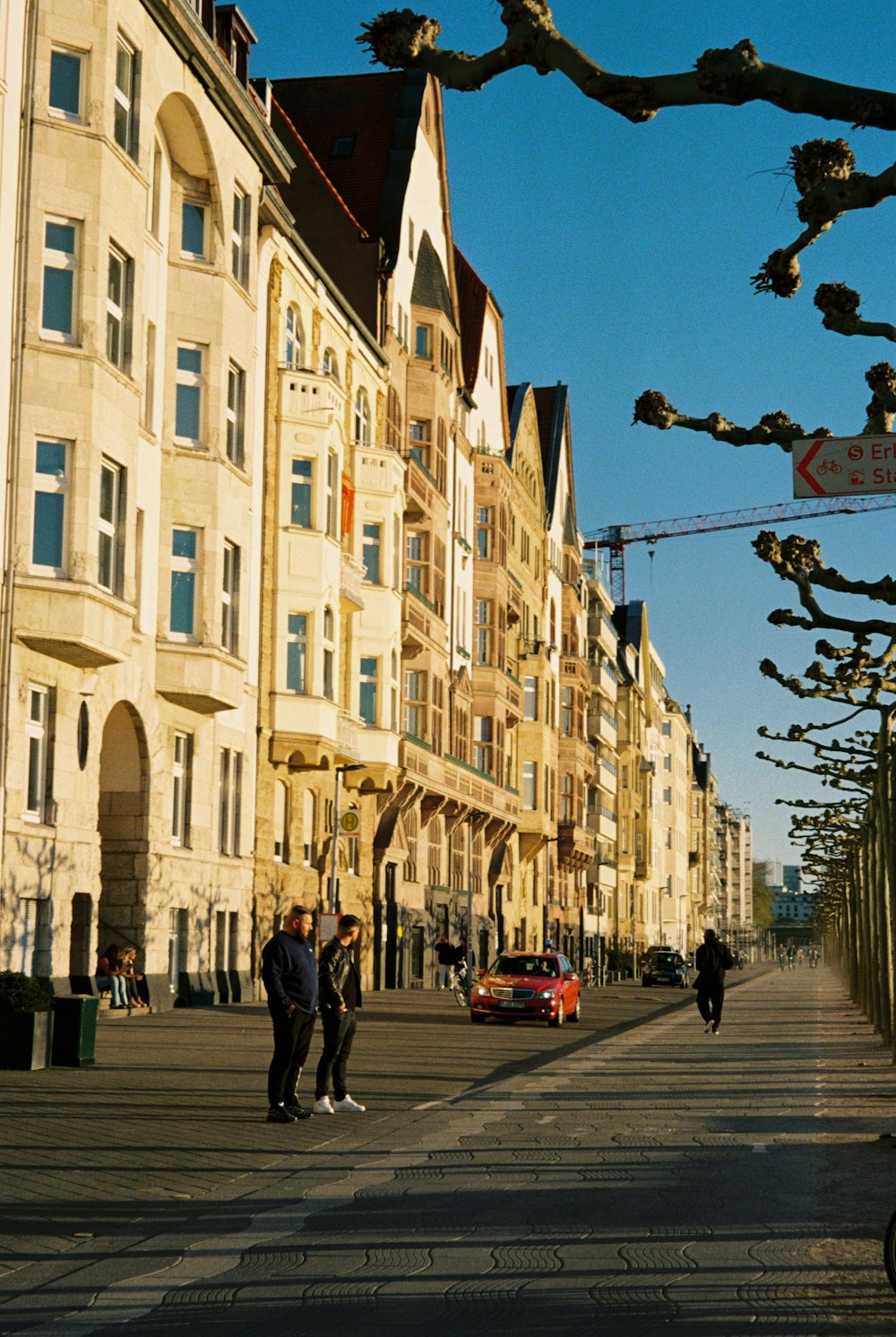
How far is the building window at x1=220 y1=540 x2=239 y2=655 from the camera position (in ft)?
123

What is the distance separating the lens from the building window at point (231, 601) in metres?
37.4

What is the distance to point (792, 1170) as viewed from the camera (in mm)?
14164

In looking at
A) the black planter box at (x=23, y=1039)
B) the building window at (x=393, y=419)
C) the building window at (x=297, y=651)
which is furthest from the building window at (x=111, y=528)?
the building window at (x=393, y=419)

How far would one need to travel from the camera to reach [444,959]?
180ft

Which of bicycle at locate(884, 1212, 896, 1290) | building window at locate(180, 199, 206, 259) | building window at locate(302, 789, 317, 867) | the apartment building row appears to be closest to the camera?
bicycle at locate(884, 1212, 896, 1290)

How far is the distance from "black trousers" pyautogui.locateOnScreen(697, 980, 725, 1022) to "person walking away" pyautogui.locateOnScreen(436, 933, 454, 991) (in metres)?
19.6

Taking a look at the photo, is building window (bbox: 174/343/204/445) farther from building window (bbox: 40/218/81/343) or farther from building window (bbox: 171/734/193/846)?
building window (bbox: 40/218/81/343)

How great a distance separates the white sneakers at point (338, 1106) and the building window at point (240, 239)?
73.0ft

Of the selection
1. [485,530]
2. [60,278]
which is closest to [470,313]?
[485,530]

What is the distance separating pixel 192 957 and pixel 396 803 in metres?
19.9

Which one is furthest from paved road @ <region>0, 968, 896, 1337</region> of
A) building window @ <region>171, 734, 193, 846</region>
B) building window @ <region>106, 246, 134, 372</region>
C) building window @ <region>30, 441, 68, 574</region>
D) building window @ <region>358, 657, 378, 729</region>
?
building window @ <region>358, 657, 378, 729</region>

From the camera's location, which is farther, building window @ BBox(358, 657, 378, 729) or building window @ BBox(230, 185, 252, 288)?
building window @ BBox(358, 657, 378, 729)

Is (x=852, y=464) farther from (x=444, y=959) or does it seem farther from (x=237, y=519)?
(x=444, y=959)

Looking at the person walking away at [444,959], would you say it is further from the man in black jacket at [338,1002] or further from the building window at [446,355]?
the man in black jacket at [338,1002]
